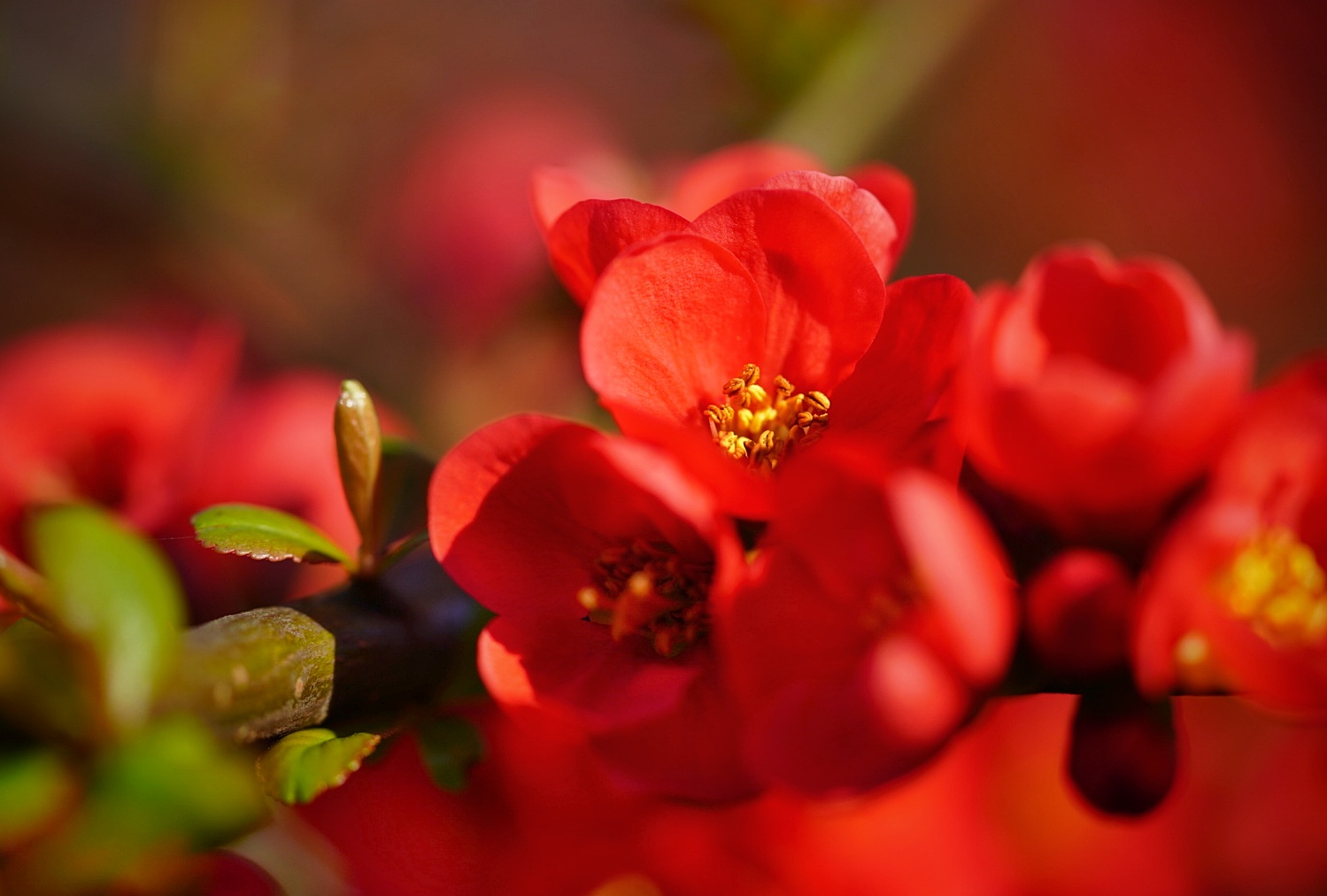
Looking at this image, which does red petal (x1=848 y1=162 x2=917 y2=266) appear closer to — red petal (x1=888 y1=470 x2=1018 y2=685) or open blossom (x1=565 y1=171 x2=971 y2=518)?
→ open blossom (x1=565 y1=171 x2=971 y2=518)

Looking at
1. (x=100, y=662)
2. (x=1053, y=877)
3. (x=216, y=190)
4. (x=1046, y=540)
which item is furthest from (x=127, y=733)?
(x=216, y=190)

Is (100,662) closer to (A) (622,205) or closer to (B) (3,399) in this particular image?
(A) (622,205)

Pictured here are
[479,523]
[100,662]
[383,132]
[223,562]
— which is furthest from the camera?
[383,132]

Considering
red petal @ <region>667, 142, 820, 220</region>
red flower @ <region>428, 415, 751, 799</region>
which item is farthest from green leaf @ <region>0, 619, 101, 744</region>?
red petal @ <region>667, 142, 820, 220</region>

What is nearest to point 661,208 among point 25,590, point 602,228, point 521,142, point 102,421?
point 602,228

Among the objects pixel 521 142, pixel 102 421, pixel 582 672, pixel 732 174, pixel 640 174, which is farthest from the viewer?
pixel 521 142

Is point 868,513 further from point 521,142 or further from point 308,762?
point 521,142
